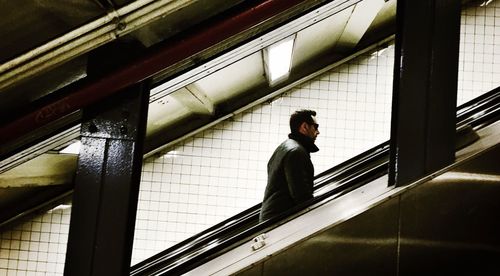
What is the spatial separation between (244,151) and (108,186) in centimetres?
306

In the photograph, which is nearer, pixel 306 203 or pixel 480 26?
pixel 306 203

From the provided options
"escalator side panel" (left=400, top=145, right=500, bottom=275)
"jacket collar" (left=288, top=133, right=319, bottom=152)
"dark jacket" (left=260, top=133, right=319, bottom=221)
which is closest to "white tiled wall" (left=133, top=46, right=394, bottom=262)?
"jacket collar" (left=288, top=133, right=319, bottom=152)

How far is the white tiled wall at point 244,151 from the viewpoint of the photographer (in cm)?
548

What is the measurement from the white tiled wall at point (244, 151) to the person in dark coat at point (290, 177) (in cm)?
175

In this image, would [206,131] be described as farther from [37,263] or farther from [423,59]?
[423,59]

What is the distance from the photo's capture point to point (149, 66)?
2557 mm

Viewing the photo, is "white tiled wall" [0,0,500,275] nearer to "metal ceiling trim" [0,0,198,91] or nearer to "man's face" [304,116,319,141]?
"man's face" [304,116,319,141]

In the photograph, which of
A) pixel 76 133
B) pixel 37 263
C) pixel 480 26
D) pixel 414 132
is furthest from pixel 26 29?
pixel 480 26

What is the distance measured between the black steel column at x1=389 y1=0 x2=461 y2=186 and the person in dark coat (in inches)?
42.3

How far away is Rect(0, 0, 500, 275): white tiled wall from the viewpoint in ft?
18.0

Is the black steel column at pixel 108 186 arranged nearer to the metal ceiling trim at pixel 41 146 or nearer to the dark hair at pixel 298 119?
the metal ceiling trim at pixel 41 146

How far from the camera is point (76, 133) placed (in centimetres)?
388

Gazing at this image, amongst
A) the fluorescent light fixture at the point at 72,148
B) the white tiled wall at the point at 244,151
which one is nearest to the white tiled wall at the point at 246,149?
the white tiled wall at the point at 244,151

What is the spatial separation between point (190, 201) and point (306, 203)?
241 cm
